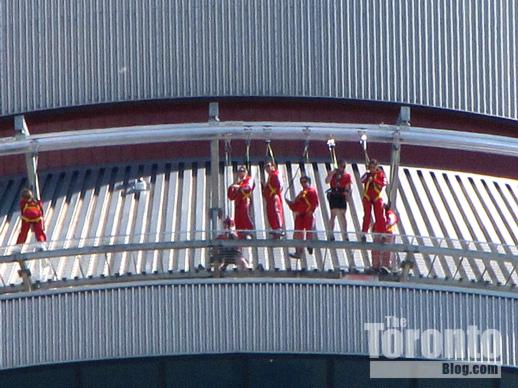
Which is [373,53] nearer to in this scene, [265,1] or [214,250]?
[265,1]

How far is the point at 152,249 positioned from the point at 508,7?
519 inches

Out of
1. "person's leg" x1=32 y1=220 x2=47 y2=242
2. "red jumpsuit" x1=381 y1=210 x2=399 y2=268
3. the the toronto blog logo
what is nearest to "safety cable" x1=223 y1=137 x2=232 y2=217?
"red jumpsuit" x1=381 y1=210 x2=399 y2=268

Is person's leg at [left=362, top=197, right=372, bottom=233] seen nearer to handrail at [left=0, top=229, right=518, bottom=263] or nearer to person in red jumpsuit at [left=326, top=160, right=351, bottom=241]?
person in red jumpsuit at [left=326, top=160, right=351, bottom=241]

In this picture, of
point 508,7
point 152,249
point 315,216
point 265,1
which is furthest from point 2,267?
point 508,7

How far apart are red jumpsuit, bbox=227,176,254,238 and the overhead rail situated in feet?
3.03

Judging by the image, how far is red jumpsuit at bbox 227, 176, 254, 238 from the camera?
1416 inches

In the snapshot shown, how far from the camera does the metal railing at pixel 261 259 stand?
111ft

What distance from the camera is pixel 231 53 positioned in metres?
42.2

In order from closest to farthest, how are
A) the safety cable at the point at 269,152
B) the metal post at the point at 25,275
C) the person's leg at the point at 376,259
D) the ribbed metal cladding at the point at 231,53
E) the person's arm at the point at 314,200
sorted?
the metal post at the point at 25,275
the person's leg at the point at 376,259
the person's arm at the point at 314,200
the safety cable at the point at 269,152
the ribbed metal cladding at the point at 231,53

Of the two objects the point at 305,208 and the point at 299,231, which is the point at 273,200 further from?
the point at 299,231

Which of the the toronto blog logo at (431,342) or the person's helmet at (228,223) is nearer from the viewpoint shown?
the the toronto blog logo at (431,342)

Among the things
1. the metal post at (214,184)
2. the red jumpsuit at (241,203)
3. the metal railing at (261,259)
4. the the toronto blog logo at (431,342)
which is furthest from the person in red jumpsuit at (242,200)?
the the toronto blog logo at (431,342)

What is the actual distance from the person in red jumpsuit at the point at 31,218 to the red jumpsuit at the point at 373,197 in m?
5.99

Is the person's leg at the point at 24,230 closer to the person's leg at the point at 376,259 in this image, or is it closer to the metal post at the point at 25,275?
the metal post at the point at 25,275
